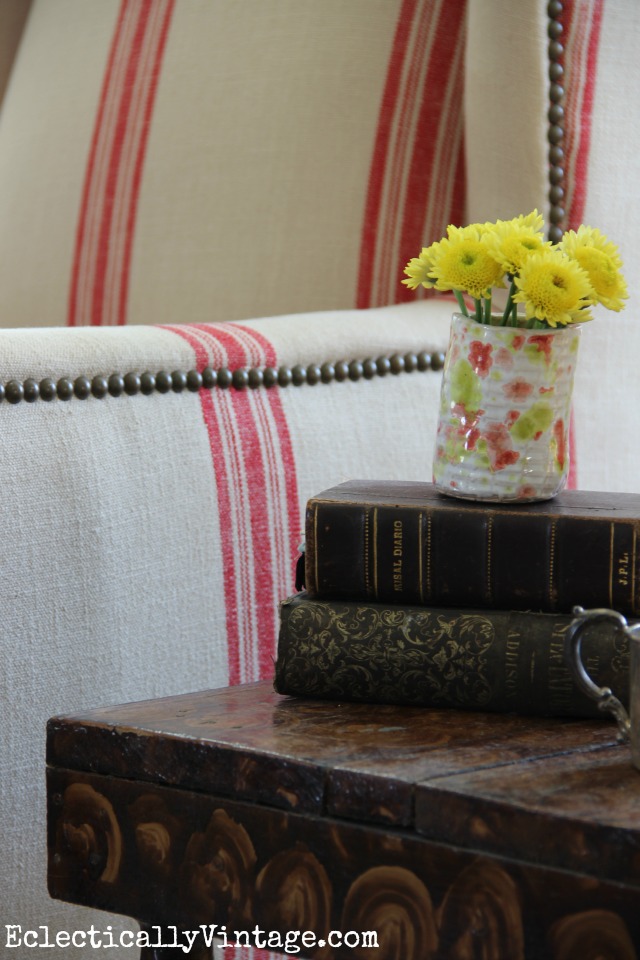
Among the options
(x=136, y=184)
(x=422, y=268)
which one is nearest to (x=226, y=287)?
(x=136, y=184)

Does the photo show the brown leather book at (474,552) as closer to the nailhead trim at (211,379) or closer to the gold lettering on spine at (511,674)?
the gold lettering on spine at (511,674)

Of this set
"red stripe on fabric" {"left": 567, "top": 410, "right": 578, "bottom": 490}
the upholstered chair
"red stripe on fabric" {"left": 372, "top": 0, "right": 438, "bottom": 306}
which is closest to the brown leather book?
the upholstered chair

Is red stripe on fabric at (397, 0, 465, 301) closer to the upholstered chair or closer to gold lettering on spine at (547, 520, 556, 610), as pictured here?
the upholstered chair

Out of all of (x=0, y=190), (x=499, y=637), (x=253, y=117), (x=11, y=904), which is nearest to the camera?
(x=499, y=637)

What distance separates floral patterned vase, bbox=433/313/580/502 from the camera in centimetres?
69

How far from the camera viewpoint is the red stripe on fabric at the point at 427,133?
1132 mm

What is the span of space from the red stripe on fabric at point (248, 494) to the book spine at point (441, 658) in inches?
9.2

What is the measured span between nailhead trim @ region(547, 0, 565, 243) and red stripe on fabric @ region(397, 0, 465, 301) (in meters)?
0.13

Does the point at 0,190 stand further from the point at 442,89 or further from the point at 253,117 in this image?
the point at 442,89

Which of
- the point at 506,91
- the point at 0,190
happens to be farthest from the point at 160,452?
the point at 0,190

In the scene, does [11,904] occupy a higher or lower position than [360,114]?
lower

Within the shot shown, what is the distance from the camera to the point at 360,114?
117cm

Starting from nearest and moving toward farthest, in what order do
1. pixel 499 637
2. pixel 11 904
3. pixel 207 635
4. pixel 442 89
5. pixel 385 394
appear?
pixel 499 637 → pixel 11 904 → pixel 207 635 → pixel 385 394 → pixel 442 89

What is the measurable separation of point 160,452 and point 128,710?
26 cm
